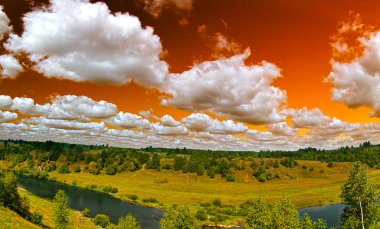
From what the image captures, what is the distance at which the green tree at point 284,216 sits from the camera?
67.7 metres

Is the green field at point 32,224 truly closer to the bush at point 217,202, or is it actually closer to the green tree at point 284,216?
the green tree at point 284,216

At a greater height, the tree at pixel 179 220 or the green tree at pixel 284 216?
the green tree at pixel 284 216

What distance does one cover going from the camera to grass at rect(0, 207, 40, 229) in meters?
73.6

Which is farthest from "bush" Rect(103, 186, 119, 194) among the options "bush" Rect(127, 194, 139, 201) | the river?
"bush" Rect(127, 194, 139, 201)

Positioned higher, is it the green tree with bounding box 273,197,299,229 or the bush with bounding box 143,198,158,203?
the green tree with bounding box 273,197,299,229

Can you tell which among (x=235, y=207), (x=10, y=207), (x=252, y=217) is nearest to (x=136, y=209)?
(x=235, y=207)

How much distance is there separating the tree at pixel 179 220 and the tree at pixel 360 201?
1539 inches

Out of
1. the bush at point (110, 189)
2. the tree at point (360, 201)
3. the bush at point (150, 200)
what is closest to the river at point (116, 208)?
the bush at point (110, 189)

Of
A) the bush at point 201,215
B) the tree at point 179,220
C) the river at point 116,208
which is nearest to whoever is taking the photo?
the tree at point 179,220

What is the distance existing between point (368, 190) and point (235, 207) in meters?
73.5

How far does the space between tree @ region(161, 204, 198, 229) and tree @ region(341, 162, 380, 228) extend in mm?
39096

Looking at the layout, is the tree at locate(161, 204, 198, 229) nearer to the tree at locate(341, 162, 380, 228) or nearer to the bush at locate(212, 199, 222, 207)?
the tree at locate(341, 162, 380, 228)

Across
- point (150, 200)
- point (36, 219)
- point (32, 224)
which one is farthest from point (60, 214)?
point (150, 200)

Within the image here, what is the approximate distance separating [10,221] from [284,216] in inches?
2514
